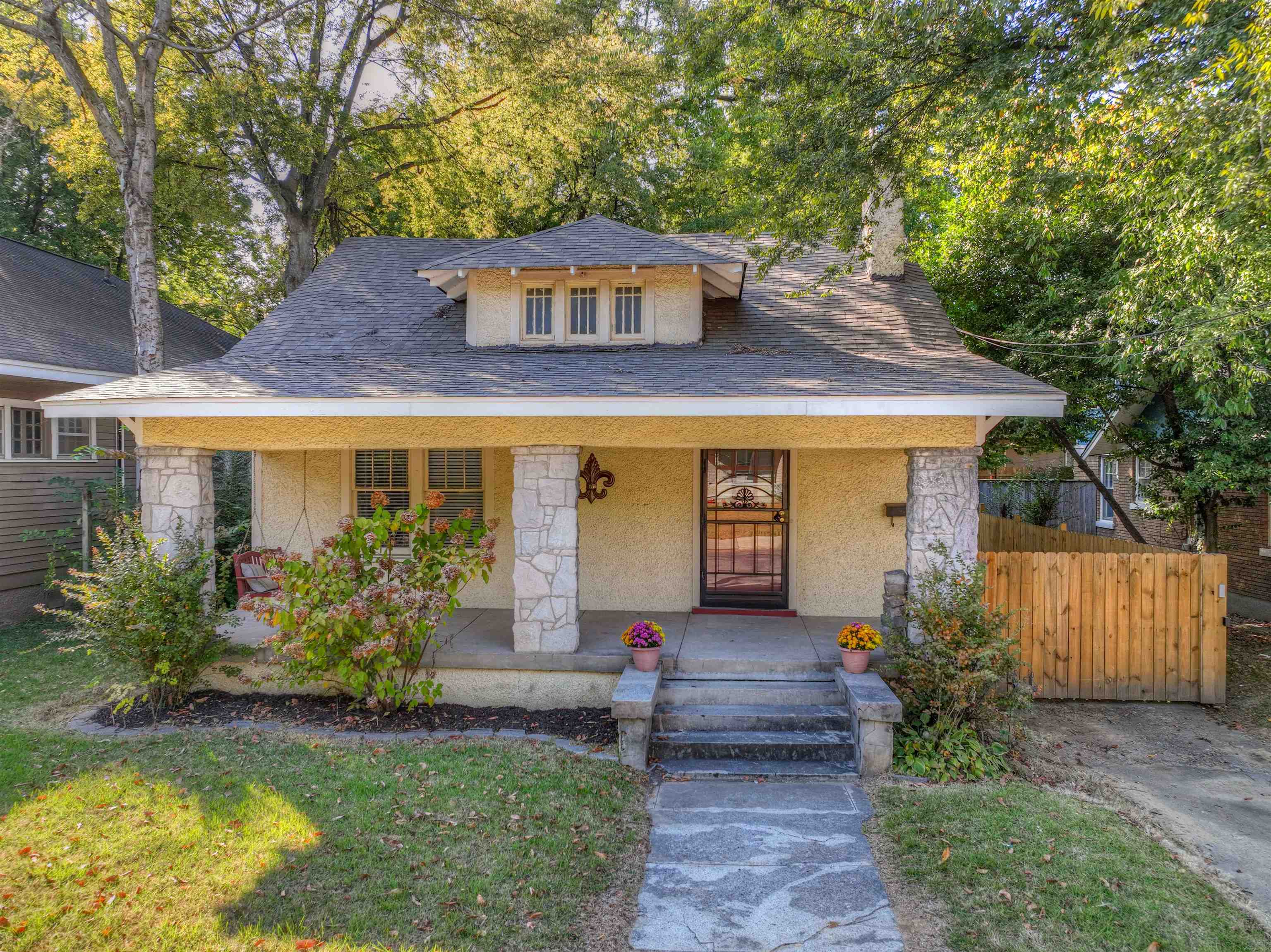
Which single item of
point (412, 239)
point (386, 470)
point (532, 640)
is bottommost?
point (532, 640)

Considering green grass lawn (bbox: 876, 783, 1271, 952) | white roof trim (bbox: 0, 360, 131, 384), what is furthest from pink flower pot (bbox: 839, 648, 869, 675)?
white roof trim (bbox: 0, 360, 131, 384)

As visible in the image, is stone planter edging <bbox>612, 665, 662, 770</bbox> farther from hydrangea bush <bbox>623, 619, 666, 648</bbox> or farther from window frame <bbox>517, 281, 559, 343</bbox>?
window frame <bbox>517, 281, 559, 343</bbox>

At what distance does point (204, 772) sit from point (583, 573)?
427 centimetres

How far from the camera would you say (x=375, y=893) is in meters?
3.34

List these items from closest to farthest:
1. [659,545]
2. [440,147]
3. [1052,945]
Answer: [1052,945] < [659,545] < [440,147]

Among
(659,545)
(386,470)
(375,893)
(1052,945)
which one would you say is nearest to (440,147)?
(386,470)

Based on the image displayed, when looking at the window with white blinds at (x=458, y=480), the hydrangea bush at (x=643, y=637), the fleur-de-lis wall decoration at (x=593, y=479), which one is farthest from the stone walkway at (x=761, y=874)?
the window with white blinds at (x=458, y=480)

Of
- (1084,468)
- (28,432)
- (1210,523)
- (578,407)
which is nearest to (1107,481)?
(1084,468)

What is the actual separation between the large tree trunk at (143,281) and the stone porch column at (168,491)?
11.3 ft

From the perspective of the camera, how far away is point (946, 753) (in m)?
5.02

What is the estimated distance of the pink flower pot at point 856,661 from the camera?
5660mm

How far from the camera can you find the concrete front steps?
5.07 meters

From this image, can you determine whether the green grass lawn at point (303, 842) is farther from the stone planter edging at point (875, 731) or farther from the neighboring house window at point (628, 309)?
the neighboring house window at point (628, 309)

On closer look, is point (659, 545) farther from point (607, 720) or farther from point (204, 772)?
point (204, 772)
